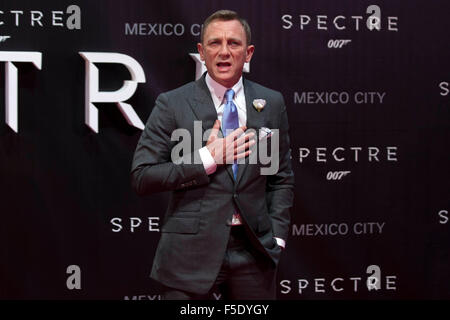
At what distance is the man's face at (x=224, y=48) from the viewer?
2.22m

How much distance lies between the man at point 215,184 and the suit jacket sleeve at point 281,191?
0.05m

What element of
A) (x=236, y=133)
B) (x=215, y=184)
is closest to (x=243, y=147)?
(x=236, y=133)

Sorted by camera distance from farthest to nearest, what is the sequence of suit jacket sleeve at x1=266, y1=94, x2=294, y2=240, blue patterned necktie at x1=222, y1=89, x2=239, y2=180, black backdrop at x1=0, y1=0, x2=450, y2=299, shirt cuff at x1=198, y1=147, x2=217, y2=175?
1. black backdrop at x1=0, y1=0, x2=450, y2=299
2. suit jacket sleeve at x1=266, y1=94, x2=294, y2=240
3. blue patterned necktie at x1=222, y1=89, x2=239, y2=180
4. shirt cuff at x1=198, y1=147, x2=217, y2=175

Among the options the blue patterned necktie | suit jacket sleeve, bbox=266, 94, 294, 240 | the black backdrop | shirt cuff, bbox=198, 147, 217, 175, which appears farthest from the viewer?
the black backdrop

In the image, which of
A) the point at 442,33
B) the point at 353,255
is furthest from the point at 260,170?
the point at 442,33

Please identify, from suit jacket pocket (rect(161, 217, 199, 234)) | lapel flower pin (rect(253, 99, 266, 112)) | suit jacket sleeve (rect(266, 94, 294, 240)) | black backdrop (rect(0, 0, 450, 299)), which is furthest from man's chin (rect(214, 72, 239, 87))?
black backdrop (rect(0, 0, 450, 299))

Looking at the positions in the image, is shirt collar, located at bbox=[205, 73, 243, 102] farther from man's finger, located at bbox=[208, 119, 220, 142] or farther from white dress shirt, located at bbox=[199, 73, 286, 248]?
man's finger, located at bbox=[208, 119, 220, 142]

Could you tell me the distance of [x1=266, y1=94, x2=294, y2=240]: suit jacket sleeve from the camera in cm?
234

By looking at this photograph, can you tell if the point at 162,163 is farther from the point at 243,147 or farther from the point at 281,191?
the point at 281,191

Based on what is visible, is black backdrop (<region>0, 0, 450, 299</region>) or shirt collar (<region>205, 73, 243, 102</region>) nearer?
shirt collar (<region>205, 73, 243, 102</region>)

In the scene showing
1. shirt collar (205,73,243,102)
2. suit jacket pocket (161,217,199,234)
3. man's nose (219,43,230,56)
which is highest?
man's nose (219,43,230,56)

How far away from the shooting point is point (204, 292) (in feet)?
6.98

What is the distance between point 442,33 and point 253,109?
1.98 metres

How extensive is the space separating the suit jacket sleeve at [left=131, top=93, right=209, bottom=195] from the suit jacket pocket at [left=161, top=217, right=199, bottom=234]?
4.7 inches
